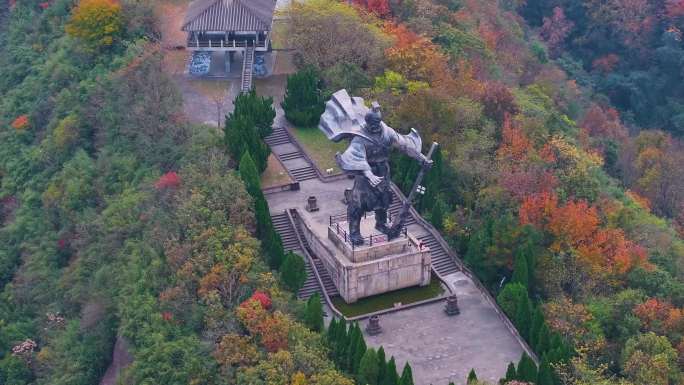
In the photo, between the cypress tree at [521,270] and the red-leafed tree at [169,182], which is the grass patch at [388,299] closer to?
the cypress tree at [521,270]

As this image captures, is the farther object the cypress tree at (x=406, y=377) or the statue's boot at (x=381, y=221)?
the statue's boot at (x=381, y=221)

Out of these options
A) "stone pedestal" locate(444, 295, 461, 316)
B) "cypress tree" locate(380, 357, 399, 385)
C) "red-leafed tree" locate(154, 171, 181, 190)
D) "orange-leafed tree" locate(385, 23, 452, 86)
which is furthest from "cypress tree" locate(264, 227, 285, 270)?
"orange-leafed tree" locate(385, 23, 452, 86)

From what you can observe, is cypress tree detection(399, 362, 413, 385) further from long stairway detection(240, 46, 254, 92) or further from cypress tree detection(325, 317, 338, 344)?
long stairway detection(240, 46, 254, 92)

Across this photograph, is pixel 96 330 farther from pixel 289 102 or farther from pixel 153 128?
pixel 289 102

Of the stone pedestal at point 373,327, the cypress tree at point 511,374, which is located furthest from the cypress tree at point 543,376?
the stone pedestal at point 373,327

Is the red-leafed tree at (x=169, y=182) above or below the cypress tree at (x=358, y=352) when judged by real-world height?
above

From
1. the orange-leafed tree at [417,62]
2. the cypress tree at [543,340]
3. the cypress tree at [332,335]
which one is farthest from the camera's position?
the orange-leafed tree at [417,62]
